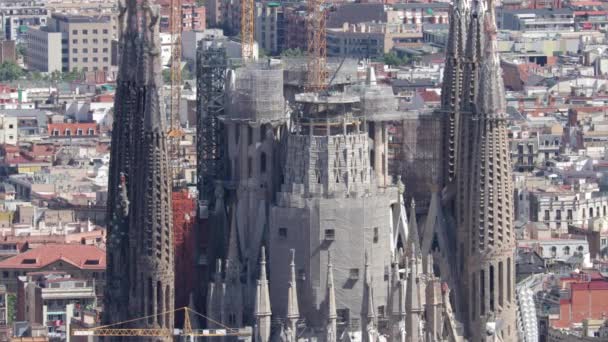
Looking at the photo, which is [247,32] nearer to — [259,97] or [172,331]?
[259,97]

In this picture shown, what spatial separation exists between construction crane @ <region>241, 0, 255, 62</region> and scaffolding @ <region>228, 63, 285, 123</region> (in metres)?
12.4

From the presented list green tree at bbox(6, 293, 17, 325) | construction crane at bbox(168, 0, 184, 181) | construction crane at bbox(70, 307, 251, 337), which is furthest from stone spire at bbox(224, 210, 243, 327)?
green tree at bbox(6, 293, 17, 325)

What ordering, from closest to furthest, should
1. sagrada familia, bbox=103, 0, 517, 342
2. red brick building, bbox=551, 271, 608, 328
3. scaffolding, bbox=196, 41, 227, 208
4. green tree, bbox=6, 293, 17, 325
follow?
sagrada familia, bbox=103, 0, 517, 342 < scaffolding, bbox=196, 41, 227, 208 < red brick building, bbox=551, 271, 608, 328 < green tree, bbox=6, 293, 17, 325

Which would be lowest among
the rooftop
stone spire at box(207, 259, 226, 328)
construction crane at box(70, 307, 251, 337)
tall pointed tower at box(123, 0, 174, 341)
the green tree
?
the green tree

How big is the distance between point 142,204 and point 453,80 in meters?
14.5

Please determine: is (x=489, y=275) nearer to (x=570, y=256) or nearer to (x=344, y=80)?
(x=344, y=80)

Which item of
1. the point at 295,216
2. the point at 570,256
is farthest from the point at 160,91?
the point at 570,256

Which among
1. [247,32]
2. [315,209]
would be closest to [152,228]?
[315,209]

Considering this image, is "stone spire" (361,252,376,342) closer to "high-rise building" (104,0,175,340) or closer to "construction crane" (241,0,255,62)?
"high-rise building" (104,0,175,340)

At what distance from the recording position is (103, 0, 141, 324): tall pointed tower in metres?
136

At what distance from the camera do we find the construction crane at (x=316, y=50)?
5561 inches

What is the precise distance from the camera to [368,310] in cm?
13500

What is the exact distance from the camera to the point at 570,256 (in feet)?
591

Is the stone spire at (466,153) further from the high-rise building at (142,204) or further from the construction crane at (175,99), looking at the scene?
the construction crane at (175,99)
